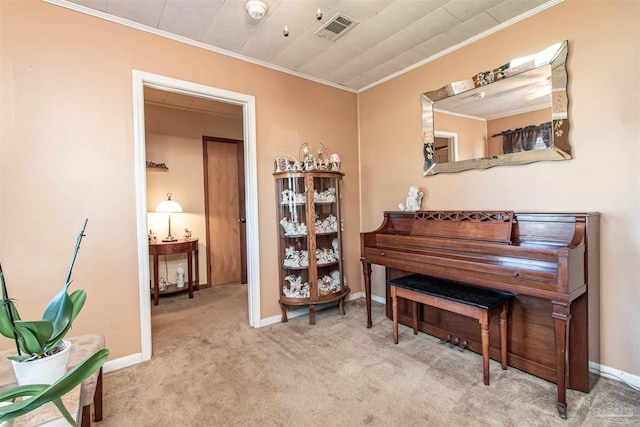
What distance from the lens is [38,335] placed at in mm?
906

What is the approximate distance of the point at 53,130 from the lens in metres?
2.08

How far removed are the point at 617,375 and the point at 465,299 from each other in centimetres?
106

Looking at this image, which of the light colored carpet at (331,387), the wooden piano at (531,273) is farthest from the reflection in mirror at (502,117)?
the light colored carpet at (331,387)

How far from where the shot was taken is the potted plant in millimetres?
876

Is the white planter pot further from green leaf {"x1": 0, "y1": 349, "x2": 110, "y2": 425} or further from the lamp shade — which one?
the lamp shade

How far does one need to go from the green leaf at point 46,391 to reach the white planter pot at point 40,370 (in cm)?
28

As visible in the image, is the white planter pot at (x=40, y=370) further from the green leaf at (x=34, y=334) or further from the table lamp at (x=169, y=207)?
the table lamp at (x=169, y=207)

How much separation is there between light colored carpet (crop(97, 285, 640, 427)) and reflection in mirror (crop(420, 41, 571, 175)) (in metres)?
1.59

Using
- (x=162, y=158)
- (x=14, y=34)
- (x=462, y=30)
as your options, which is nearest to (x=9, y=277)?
(x=14, y=34)

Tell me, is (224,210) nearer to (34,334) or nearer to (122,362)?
(122,362)

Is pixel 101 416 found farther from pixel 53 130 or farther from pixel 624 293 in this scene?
pixel 624 293

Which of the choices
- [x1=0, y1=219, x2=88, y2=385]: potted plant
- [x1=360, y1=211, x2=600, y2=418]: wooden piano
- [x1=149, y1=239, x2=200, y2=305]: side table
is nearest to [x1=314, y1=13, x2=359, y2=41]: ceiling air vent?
[x1=360, y1=211, x2=600, y2=418]: wooden piano

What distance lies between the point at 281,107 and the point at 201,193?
203cm

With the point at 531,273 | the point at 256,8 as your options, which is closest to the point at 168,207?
the point at 256,8
